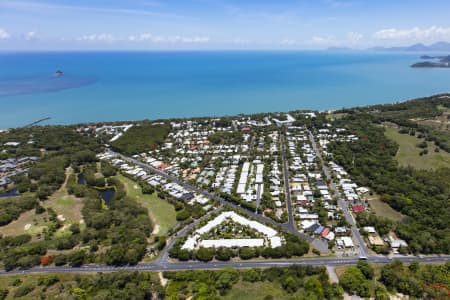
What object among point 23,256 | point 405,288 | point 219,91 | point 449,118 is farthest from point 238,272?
point 219,91

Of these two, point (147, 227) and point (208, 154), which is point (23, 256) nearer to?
point (147, 227)

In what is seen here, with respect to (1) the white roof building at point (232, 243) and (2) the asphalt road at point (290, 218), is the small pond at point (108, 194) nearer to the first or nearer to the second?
(1) the white roof building at point (232, 243)

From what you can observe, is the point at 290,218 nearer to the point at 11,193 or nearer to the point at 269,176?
the point at 269,176

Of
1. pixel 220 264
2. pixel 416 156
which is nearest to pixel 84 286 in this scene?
pixel 220 264

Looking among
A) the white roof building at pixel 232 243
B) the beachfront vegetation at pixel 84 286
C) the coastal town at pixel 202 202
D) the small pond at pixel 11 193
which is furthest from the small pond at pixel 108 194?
the white roof building at pixel 232 243

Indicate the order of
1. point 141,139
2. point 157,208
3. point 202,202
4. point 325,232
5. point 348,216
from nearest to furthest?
point 325,232 < point 348,216 < point 157,208 < point 202,202 < point 141,139

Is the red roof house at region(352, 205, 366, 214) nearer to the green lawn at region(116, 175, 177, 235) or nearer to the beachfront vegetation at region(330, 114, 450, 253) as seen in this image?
the beachfront vegetation at region(330, 114, 450, 253)

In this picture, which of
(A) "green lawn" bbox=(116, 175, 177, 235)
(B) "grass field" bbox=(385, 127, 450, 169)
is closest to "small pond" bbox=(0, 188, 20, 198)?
(A) "green lawn" bbox=(116, 175, 177, 235)
